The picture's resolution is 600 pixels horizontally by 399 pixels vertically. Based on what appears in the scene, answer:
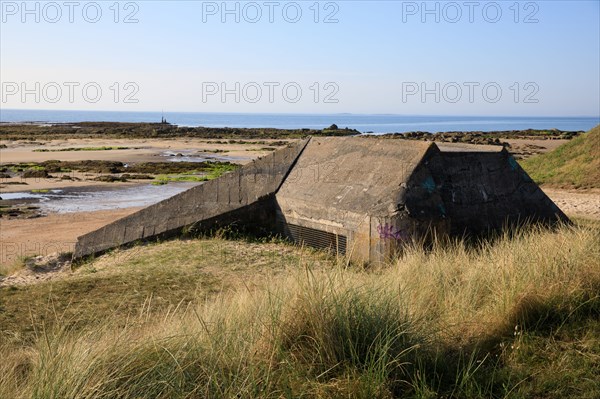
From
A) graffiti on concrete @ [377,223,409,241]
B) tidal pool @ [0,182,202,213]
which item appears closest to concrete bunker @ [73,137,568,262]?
graffiti on concrete @ [377,223,409,241]

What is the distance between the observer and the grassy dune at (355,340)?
12.4 ft

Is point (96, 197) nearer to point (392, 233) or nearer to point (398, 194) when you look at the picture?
point (398, 194)

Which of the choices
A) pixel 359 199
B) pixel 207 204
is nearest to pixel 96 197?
pixel 207 204

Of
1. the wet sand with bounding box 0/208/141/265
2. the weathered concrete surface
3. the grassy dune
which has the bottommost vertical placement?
the wet sand with bounding box 0/208/141/265

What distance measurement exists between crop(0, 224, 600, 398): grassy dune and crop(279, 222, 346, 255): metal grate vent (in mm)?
2550

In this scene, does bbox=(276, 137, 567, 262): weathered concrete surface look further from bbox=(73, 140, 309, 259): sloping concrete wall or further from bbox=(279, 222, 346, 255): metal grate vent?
bbox=(73, 140, 309, 259): sloping concrete wall

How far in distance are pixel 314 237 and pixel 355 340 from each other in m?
5.20

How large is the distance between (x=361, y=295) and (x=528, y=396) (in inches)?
51.9

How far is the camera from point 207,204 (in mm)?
10625

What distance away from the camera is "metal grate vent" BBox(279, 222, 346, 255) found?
9.05 metres

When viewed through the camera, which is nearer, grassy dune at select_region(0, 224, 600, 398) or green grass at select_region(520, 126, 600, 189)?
grassy dune at select_region(0, 224, 600, 398)

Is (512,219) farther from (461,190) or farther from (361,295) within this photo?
(361,295)

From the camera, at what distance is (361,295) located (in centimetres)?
479

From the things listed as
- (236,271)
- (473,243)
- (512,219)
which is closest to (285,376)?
(236,271)
